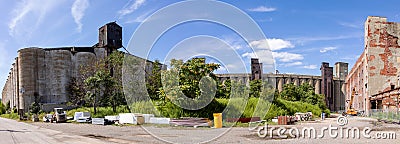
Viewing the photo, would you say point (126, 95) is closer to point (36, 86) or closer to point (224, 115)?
point (224, 115)

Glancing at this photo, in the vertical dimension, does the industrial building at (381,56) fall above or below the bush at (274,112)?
above

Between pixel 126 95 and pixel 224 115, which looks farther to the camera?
pixel 126 95

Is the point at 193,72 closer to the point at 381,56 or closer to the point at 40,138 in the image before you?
the point at 40,138

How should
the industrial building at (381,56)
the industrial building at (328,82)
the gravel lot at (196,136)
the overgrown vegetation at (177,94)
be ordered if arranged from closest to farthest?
the gravel lot at (196,136), the overgrown vegetation at (177,94), the industrial building at (381,56), the industrial building at (328,82)

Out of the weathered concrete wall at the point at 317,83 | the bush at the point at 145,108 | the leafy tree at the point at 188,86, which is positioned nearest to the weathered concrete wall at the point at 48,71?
the bush at the point at 145,108

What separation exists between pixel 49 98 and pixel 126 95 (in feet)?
70.0

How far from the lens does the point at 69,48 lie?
2116 inches

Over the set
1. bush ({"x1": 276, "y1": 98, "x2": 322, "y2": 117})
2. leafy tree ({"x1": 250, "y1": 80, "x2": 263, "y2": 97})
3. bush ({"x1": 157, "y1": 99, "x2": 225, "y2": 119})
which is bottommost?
bush ({"x1": 276, "y1": 98, "x2": 322, "y2": 117})

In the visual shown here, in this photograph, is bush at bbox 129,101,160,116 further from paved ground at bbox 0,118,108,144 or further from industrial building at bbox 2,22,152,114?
industrial building at bbox 2,22,152,114

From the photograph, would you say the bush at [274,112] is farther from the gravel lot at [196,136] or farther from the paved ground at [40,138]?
the paved ground at [40,138]

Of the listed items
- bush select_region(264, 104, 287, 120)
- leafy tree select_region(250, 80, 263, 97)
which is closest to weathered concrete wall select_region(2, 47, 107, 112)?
leafy tree select_region(250, 80, 263, 97)

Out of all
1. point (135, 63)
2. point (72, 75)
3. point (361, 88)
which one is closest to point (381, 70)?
point (361, 88)

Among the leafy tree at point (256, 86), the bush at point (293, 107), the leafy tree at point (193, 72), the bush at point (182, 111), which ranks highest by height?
the leafy tree at point (193, 72)

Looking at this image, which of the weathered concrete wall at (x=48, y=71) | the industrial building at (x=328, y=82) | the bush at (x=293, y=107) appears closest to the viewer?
the bush at (x=293, y=107)
